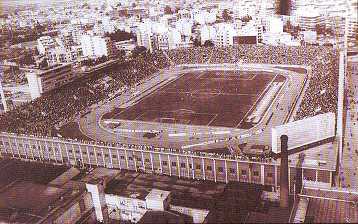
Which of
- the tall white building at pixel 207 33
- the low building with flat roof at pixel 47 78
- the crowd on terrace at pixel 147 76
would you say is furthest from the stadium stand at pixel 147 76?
the tall white building at pixel 207 33

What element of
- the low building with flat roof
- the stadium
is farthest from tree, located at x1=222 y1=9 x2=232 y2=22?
the low building with flat roof

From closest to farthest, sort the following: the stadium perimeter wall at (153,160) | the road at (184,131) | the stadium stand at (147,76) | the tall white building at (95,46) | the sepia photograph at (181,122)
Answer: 1. the sepia photograph at (181,122)
2. the stadium perimeter wall at (153,160)
3. the road at (184,131)
4. the stadium stand at (147,76)
5. the tall white building at (95,46)

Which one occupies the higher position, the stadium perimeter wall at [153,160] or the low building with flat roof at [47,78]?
the low building with flat roof at [47,78]

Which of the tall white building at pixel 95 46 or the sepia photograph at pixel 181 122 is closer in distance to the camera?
the sepia photograph at pixel 181 122

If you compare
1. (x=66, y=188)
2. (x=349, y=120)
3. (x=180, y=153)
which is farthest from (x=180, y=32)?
(x=66, y=188)

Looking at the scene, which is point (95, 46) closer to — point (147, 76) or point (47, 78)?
point (147, 76)

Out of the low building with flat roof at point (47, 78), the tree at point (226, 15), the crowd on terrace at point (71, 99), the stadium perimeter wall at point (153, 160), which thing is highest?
the tree at point (226, 15)

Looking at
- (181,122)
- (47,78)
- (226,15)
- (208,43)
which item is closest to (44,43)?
(47,78)

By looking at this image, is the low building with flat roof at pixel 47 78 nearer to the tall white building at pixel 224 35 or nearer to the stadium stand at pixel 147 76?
the stadium stand at pixel 147 76

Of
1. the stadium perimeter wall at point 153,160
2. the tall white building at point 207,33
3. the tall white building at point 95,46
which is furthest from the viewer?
the tall white building at point 207,33
